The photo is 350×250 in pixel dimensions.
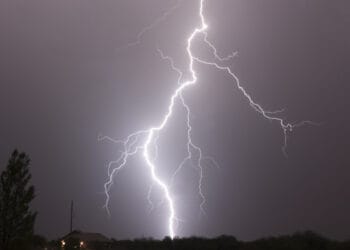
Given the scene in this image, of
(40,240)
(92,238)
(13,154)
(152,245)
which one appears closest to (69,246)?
(40,240)

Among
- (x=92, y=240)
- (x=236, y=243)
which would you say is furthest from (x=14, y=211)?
(x=236, y=243)

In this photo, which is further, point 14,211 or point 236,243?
point 236,243

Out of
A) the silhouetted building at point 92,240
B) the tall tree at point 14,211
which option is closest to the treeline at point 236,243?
the silhouetted building at point 92,240

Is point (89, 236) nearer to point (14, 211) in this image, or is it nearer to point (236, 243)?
point (236, 243)

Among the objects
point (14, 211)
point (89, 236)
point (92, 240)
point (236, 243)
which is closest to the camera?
point (14, 211)

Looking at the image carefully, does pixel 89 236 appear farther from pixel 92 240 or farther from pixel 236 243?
pixel 236 243

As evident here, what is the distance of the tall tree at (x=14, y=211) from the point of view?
20.2 meters

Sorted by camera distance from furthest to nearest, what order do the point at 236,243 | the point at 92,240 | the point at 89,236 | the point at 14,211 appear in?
the point at 236,243 → the point at 89,236 → the point at 92,240 → the point at 14,211

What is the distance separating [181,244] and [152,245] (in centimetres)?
224

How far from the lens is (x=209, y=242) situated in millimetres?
49594

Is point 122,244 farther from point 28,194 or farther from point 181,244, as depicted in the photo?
point 28,194

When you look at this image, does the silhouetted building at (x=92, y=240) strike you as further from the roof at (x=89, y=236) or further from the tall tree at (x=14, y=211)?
the tall tree at (x=14, y=211)

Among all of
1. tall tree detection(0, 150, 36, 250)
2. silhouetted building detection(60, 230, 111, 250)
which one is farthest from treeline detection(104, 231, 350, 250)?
tall tree detection(0, 150, 36, 250)

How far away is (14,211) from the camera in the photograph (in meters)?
20.4
